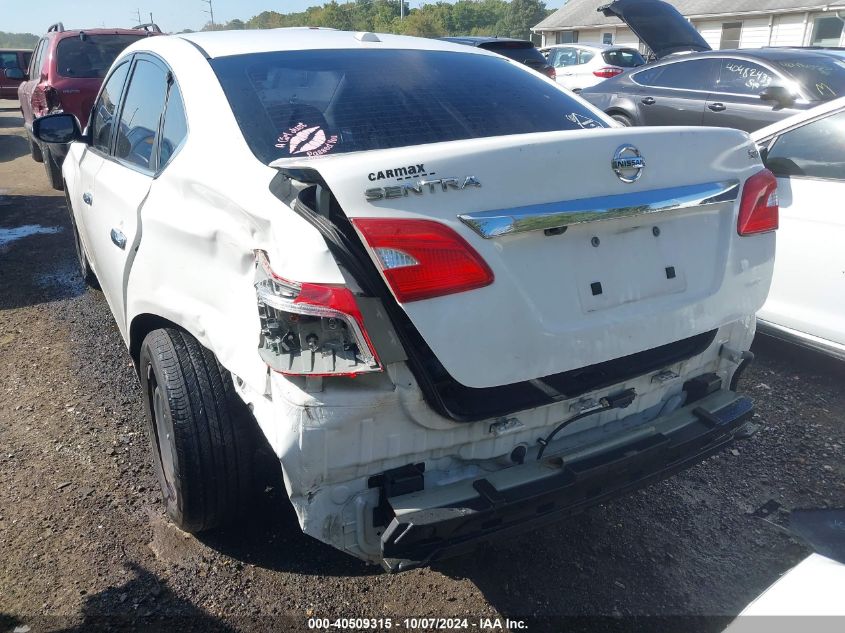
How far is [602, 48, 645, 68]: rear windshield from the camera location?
555 inches

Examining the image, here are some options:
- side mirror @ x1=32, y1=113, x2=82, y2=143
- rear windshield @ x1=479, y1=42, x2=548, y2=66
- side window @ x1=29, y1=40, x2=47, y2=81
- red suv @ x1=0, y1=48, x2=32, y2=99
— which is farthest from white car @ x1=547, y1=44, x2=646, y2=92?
red suv @ x1=0, y1=48, x2=32, y2=99

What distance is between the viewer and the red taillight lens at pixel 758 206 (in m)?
2.28

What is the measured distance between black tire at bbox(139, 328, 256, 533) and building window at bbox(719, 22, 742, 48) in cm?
3062

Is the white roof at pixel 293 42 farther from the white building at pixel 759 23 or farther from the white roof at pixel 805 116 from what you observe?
the white building at pixel 759 23

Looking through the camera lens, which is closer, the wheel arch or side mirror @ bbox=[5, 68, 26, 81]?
the wheel arch

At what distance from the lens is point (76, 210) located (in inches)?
170

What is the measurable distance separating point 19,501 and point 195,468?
3.55ft

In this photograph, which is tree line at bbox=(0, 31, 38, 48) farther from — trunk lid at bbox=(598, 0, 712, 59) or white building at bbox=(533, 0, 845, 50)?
trunk lid at bbox=(598, 0, 712, 59)

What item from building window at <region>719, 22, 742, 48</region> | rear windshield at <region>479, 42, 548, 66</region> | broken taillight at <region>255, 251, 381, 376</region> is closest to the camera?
broken taillight at <region>255, 251, 381, 376</region>

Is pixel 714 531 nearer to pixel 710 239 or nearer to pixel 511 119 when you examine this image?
pixel 710 239

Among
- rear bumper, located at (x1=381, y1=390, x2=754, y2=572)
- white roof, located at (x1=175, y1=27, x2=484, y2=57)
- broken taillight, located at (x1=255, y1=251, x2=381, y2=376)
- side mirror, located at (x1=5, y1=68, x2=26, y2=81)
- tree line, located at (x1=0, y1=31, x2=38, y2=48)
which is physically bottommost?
tree line, located at (x1=0, y1=31, x2=38, y2=48)

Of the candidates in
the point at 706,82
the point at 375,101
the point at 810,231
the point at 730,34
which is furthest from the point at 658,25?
the point at 730,34

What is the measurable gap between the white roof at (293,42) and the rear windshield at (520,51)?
765cm

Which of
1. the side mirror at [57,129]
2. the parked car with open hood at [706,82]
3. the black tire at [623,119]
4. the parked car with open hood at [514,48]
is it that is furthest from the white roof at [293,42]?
the parked car with open hood at [514,48]
